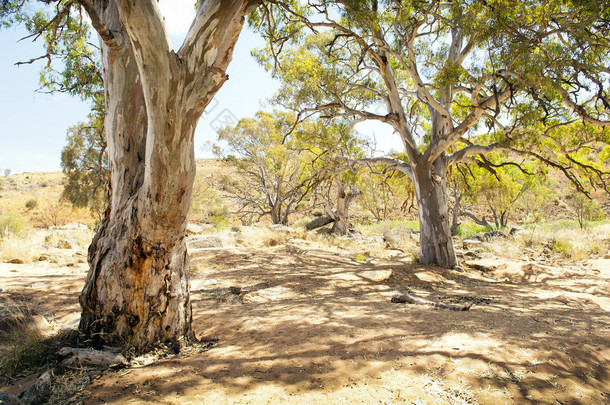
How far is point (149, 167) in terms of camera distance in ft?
9.53

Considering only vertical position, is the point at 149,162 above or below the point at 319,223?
above

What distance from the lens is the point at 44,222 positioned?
22156 mm

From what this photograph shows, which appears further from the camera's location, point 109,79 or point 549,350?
point 109,79

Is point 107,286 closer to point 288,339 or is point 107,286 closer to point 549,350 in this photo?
point 288,339

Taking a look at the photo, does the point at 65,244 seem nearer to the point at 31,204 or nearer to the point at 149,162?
the point at 149,162

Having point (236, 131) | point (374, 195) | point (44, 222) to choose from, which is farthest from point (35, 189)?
point (374, 195)

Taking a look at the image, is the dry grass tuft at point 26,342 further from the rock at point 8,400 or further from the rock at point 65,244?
the rock at point 65,244

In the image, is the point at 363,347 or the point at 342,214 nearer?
the point at 363,347

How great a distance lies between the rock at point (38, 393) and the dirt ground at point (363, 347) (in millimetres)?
221

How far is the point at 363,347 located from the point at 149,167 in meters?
2.25

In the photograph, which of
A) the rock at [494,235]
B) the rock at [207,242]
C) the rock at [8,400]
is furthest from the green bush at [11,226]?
the rock at [494,235]

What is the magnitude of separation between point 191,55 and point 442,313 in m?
3.73

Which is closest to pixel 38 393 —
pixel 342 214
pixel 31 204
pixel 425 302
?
pixel 425 302

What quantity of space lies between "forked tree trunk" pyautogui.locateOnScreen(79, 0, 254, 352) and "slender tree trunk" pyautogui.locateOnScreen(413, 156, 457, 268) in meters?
6.40
